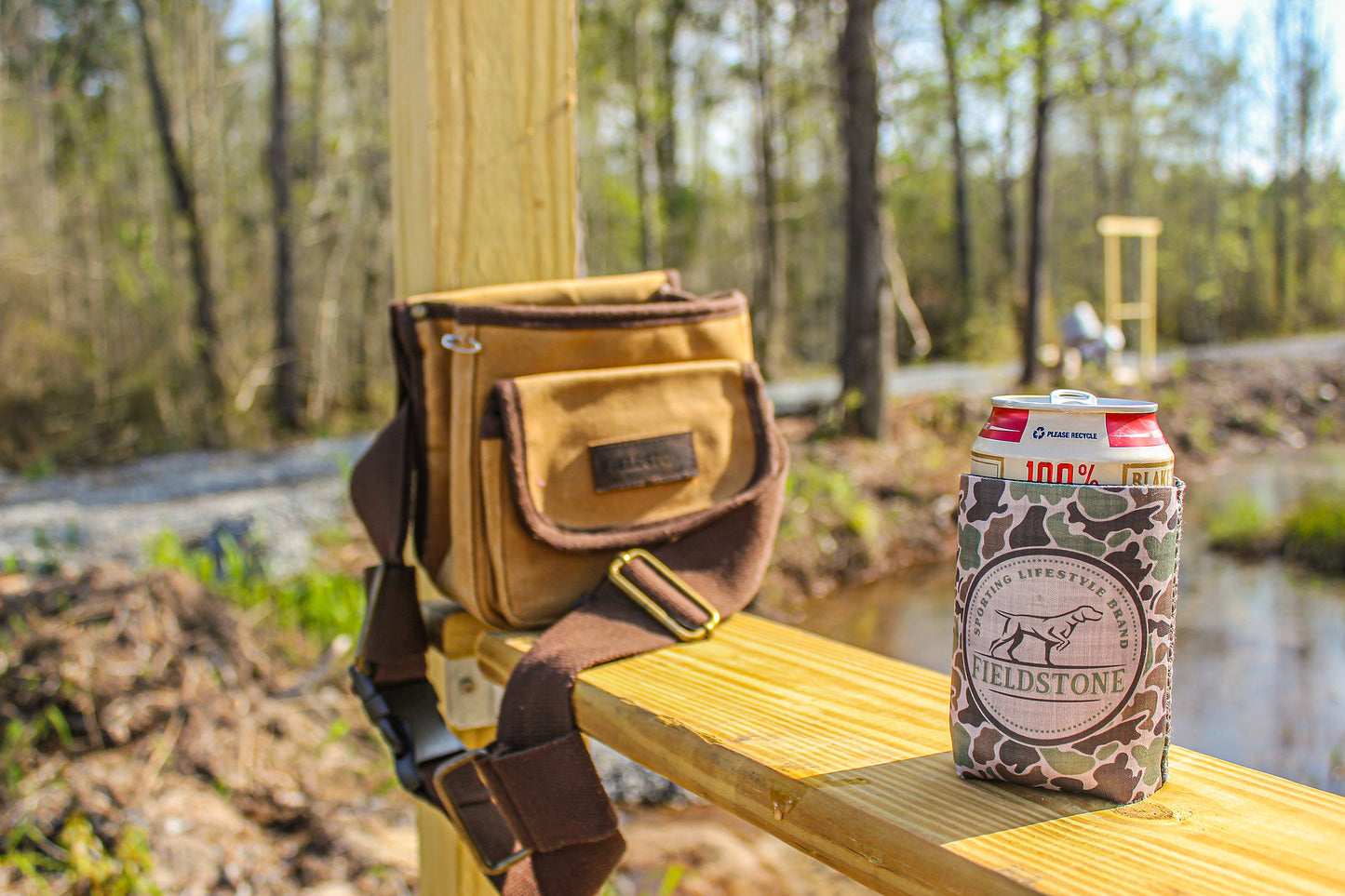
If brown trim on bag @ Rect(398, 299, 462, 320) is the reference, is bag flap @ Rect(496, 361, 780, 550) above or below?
below

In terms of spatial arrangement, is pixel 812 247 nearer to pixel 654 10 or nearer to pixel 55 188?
pixel 654 10

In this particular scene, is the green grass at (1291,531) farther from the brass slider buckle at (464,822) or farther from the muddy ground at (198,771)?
the brass slider buckle at (464,822)

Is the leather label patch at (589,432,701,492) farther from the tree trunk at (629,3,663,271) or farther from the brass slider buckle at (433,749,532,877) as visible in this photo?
the tree trunk at (629,3,663,271)

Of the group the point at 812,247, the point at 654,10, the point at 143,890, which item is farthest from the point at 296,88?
the point at 143,890

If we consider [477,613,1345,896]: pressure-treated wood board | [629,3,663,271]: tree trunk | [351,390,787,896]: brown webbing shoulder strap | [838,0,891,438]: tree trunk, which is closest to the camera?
[477,613,1345,896]: pressure-treated wood board

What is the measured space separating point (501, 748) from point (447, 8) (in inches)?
35.2

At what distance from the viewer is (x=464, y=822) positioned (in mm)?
1036

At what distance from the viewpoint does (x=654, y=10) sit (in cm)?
1593

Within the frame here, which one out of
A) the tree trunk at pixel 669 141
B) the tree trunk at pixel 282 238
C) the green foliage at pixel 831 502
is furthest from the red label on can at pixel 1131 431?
the tree trunk at pixel 669 141

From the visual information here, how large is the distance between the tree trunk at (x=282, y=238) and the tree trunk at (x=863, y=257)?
5.79 metres

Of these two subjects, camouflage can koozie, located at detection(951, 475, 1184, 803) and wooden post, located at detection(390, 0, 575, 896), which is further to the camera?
wooden post, located at detection(390, 0, 575, 896)

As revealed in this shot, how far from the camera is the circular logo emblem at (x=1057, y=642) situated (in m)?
0.61

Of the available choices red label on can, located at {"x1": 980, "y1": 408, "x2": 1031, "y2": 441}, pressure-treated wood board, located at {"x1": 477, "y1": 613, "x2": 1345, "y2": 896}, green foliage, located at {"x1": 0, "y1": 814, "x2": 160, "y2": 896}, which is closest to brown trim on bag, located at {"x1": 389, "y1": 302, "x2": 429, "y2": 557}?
pressure-treated wood board, located at {"x1": 477, "y1": 613, "x2": 1345, "y2": 896}

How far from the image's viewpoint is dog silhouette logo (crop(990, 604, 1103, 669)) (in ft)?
1.99
